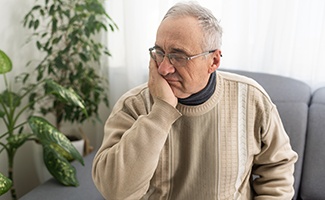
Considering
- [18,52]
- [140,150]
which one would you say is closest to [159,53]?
[140,150]

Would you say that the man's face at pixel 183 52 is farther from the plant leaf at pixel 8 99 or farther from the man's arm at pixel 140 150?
the plant leaf at pixel 8 99

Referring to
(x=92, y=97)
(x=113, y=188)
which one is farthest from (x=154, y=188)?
(x=92, y=97)

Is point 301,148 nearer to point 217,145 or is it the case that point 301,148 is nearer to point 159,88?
point 217,145

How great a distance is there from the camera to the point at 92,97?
88.2 inches

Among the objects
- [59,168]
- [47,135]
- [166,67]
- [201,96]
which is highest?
[166,67]

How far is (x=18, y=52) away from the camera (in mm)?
2023

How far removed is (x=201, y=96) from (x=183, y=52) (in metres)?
0.19

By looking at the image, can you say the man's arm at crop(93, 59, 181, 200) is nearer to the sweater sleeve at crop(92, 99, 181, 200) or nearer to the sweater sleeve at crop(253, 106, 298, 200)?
the sweater sleeve at crop(92, 99, 181, 200)

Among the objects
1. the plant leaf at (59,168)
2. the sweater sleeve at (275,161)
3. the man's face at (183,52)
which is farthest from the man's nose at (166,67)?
the plant leaf at (59,168)

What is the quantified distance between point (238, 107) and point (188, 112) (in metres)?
0.19

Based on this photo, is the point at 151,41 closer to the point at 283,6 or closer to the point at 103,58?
the point at 103,58

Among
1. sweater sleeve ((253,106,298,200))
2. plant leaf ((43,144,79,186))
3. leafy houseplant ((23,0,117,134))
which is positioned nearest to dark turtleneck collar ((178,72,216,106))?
sweater sleeve ((253,106,298,200))

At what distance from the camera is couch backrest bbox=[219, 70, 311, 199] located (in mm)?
1633

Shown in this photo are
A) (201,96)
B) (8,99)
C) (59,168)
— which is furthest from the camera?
(8,99)
